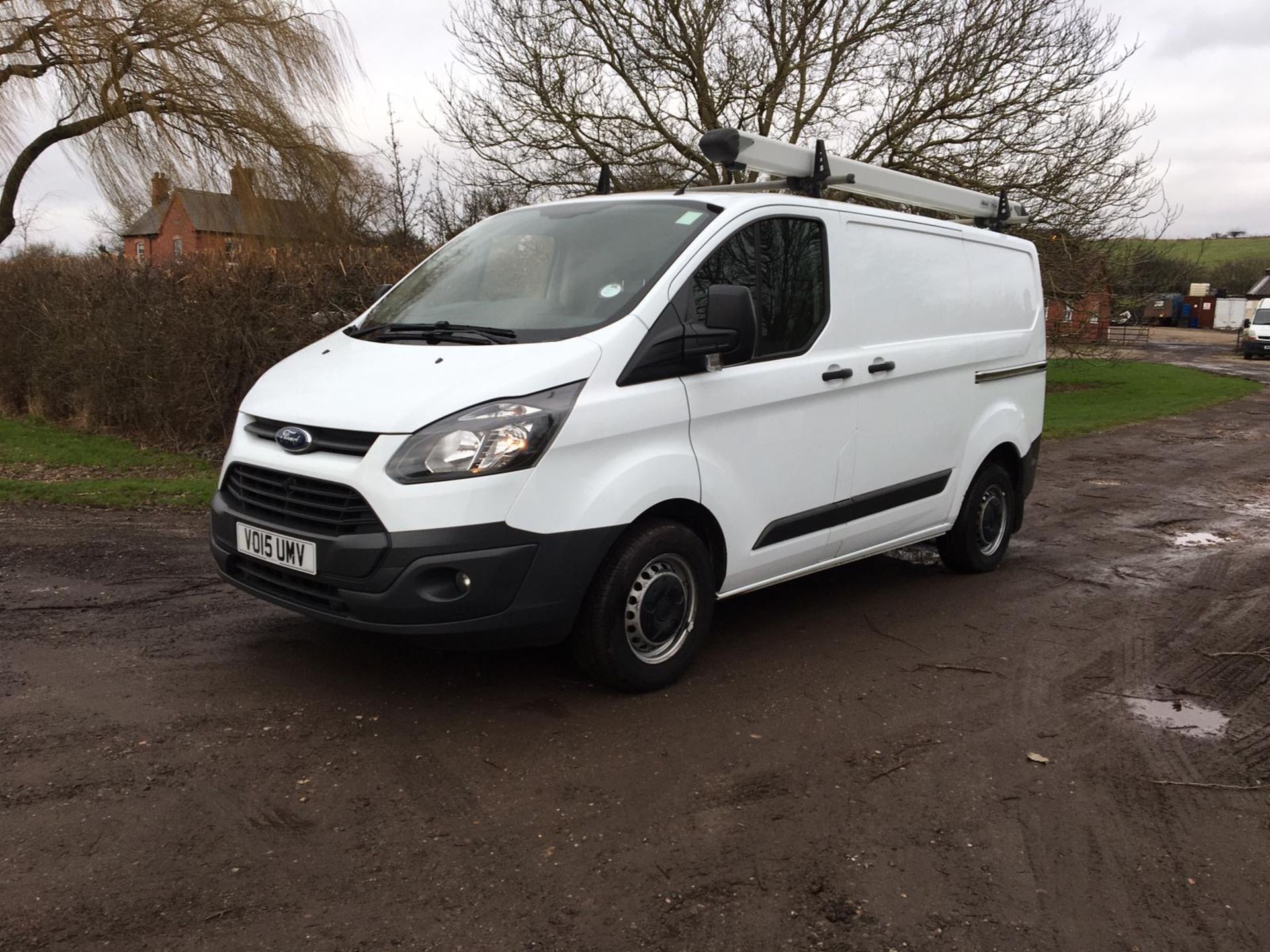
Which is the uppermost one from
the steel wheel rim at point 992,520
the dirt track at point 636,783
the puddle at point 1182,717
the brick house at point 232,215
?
the brick house at point 232,215

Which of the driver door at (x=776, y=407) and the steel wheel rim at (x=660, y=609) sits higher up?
the driver door at (x=776, y=407)

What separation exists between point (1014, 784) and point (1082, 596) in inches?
111

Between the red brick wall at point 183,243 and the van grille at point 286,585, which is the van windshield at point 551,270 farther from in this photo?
the red brick wall at point 183,243

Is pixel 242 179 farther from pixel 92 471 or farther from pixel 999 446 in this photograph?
pixel 999 446

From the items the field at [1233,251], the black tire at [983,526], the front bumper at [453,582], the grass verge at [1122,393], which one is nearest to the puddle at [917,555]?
the black tire at [983,526]

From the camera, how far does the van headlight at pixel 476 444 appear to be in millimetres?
3797

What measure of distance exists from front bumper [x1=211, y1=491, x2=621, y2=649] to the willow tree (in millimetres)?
9642

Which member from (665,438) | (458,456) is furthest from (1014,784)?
(458,456)

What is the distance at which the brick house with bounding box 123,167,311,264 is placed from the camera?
1181 centimetres

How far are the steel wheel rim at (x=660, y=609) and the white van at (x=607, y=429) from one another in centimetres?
1

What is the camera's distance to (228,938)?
273cm

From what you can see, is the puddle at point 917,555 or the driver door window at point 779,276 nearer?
the driver door window at point 779,276

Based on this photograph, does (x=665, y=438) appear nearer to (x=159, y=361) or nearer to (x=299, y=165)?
(x=159, y=361)

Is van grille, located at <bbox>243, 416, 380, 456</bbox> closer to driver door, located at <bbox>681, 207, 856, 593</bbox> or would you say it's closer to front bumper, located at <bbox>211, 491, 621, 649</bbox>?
front bumper, located at <bbox>211, 491, 621, 649</bbox>
